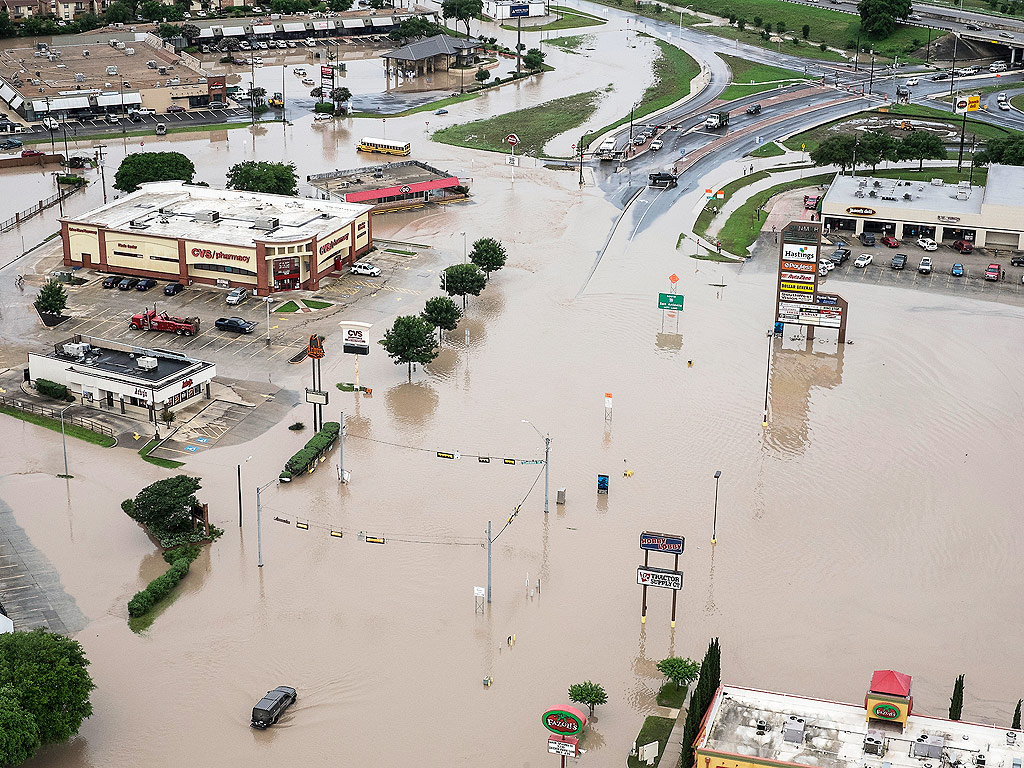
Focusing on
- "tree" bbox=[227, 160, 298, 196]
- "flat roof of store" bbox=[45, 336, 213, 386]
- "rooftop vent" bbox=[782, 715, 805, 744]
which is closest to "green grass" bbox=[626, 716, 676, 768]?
"rooftop vent" bbox=[782, 715, 805, 744]

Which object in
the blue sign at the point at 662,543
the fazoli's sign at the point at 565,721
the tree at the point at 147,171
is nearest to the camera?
the fazoli's sign at the point at 565,721

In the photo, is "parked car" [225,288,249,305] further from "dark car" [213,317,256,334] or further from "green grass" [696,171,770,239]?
"green grass" [696,171,770,239]

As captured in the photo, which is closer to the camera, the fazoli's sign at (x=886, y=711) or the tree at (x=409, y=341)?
the fazoli's sign at (x=886, y=711)

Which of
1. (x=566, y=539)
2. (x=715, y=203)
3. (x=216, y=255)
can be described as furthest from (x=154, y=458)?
(x=715, y=203)

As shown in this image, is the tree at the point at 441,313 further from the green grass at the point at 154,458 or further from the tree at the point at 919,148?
the tree at the point at 919,148

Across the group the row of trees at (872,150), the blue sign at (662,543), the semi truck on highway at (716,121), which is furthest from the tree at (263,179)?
the blue sign at (662,543)

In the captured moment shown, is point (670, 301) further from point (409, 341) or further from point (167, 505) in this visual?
point (167, 505)

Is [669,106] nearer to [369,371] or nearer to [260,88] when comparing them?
[260,88]
